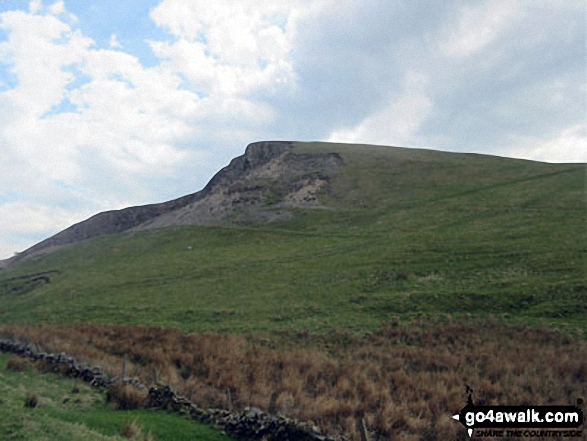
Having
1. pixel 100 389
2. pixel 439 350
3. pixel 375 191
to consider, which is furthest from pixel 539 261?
pixel 375 191

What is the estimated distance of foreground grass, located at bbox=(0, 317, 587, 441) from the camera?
16156mm

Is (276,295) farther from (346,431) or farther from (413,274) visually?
(346,431)

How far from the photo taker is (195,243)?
7612 cm

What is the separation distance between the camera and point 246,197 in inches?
3812

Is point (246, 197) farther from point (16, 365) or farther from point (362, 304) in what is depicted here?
point (16, 365)

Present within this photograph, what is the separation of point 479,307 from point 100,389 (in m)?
23.6

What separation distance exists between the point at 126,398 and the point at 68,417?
2.56m

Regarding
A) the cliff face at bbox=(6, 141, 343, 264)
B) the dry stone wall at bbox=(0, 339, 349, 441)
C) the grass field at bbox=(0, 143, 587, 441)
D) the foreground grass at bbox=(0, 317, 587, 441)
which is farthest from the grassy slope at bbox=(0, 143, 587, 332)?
the dry stone wall at bbox=(0, 339, 349, 441)

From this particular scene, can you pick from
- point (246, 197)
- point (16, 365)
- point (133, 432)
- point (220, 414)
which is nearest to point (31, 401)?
point (133, 432)

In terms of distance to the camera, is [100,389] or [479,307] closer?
[100,389]

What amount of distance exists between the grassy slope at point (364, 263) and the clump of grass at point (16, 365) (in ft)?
43.3

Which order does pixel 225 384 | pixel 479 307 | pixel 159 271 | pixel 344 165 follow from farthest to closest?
pixel 344 165 → pixel 159 271 → pixel 479 307 → pixel 225 384

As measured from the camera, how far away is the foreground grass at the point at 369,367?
16.2 meters

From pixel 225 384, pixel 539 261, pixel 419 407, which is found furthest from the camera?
pixel 539 261
